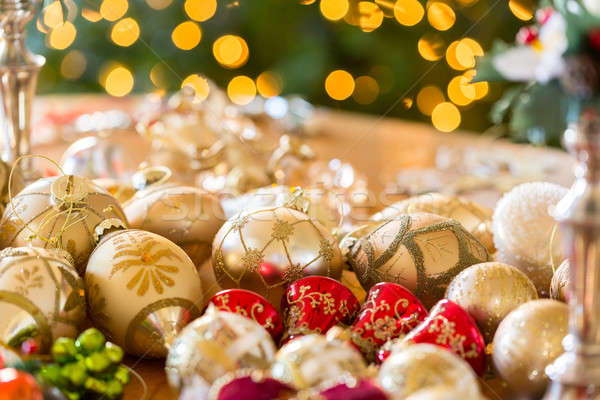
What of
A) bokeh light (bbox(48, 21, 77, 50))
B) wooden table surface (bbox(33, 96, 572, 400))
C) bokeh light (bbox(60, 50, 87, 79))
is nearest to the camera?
wooden table surface (bbox(33, 96, 572, 400))

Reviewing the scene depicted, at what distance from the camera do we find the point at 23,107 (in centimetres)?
92

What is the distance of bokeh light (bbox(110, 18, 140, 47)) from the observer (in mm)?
2653

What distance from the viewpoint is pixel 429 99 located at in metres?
2.69

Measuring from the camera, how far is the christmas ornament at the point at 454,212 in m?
0.82

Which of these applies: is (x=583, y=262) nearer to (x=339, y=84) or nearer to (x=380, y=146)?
(x=380, y=146)

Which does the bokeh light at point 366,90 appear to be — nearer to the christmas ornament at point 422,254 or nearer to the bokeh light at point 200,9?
the bokeh light at point 200,9

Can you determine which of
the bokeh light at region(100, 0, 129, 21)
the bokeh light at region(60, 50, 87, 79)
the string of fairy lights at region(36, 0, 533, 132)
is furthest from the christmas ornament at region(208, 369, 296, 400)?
the bokeh light at region(60, 50, 87, 79)

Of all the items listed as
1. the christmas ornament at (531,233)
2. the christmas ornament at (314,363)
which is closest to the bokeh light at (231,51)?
the christmas ornament at (531,233)

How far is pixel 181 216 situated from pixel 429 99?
6.72ft

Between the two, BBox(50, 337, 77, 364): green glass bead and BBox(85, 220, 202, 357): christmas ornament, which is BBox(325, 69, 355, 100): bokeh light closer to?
BBox(85, 220, 202, 357): christmas ornament

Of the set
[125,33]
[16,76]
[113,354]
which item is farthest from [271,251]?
[125,33]

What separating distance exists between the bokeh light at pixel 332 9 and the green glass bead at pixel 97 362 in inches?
81.1

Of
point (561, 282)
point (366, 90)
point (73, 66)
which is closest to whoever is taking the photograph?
point (561, 282)

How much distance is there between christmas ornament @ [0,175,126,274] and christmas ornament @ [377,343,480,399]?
0.34 meters
